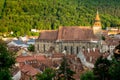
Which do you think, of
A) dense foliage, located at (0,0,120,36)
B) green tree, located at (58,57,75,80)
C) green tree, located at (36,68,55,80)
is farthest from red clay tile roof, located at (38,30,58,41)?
dense foliage, located at (0,0,120,36)

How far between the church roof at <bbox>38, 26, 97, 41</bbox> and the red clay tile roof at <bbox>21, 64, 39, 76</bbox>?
103 feet

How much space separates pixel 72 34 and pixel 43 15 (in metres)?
85.0

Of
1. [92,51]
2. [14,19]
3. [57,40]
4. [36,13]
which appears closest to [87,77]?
[92,51]

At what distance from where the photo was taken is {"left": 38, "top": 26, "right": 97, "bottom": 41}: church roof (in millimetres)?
88156

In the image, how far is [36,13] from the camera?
17350cm

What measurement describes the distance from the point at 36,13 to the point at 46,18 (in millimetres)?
7375

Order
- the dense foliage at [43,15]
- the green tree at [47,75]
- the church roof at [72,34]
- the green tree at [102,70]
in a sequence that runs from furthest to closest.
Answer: the dense foliage at [43,15]
the church roof at [72,34]
the green tree at [47,75]
the green tree at [102,70]

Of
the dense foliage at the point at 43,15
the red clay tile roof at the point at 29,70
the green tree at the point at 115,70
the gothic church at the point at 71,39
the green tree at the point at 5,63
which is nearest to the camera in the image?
the green tree at the point at 115,70

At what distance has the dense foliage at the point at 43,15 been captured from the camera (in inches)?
6171

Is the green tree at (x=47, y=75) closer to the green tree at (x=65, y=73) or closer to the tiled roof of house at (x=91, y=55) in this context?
the green tree at (x=65, y=73)

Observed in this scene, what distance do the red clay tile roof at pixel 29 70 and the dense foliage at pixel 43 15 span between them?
94.6 meters

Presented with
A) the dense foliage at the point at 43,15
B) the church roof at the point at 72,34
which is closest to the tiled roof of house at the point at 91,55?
the church roof at the point at 72,34

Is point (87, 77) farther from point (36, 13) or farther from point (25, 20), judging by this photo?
point (36, 13)

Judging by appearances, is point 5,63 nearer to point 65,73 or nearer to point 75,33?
point 65,73
